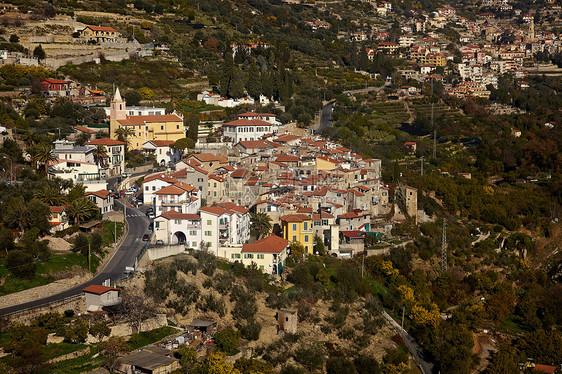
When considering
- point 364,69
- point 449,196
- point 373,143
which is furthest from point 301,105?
point 364,69

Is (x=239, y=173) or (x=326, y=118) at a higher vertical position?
(x=326, y=118)

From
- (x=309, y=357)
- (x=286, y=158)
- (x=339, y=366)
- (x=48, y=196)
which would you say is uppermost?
(x=286, y=158)

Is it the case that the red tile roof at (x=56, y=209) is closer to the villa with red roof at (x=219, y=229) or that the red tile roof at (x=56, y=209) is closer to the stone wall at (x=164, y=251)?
the stone wall at (x=164, y=251)

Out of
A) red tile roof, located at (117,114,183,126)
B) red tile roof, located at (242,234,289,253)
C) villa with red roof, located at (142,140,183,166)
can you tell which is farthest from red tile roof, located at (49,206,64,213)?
red tile roof, located at (117,114,183,126)

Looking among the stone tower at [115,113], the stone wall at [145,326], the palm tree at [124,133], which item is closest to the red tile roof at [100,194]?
the palm tree at [124,133]

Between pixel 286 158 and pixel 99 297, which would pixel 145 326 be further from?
pixel 286 158

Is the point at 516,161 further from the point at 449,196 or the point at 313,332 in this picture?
the point at 313,332

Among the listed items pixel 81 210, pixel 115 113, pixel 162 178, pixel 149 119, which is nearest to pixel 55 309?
pixel 81 210
